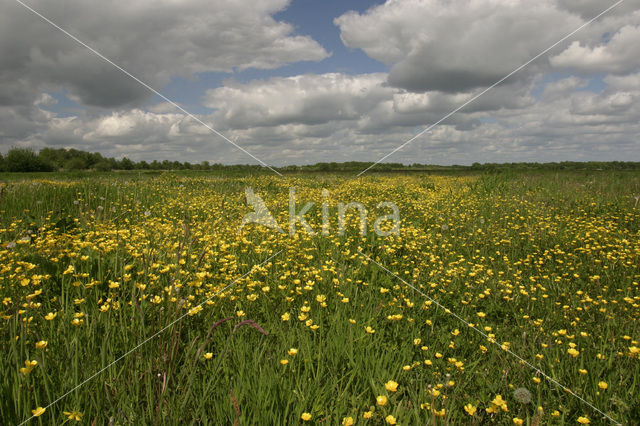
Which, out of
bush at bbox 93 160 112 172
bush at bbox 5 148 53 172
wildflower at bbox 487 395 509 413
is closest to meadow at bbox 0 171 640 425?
wildflower at bbox 487 395 509 413

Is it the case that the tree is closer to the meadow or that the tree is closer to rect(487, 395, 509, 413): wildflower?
the meadow

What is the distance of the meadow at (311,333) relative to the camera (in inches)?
79.4

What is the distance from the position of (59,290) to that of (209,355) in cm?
224

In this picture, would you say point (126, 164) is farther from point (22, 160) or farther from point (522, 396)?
point (522, 396)

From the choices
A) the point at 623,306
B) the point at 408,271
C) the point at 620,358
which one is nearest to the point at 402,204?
the point at 408,271

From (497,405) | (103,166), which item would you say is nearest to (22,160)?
(103,166)

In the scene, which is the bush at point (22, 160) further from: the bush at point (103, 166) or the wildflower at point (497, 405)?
the wildflower at point (497, 405)

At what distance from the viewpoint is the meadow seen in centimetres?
202

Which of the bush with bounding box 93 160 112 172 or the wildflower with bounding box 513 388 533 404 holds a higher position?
the bush with bounding box 93 160 112 172

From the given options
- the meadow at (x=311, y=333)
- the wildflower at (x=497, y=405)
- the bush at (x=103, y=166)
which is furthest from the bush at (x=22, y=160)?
the wildflower at (x=497, y=405)

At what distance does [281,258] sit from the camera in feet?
15.9

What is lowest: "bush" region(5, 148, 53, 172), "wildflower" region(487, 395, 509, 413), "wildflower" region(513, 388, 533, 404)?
"wildflower" region(513, 388, 533, 404)

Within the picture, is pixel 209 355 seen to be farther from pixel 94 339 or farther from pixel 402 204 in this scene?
pixel 402 204

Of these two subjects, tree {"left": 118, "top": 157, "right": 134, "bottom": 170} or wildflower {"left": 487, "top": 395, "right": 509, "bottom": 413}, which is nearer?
wildflower {"left": 487, "top": 395, "right": 509, "bottom": 413}
